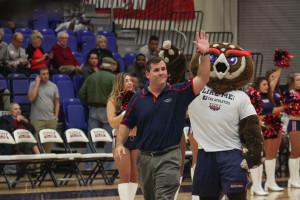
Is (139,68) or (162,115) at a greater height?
(162,115)

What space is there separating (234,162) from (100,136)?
5.68 metres

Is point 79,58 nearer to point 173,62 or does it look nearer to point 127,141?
point 173,62

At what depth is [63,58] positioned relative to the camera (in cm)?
1148

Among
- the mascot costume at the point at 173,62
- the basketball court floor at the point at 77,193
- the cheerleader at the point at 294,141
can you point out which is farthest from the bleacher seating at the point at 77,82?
the mascot costume at the point at 173,62

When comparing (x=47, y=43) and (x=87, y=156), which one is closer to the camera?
(x=87, y=156)

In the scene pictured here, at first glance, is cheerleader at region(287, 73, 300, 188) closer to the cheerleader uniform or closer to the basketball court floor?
the cheerleader uniform

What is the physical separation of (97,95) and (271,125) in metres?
3.55

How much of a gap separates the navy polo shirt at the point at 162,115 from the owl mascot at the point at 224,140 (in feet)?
0.53

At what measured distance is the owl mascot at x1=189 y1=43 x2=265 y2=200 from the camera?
4.16 meters

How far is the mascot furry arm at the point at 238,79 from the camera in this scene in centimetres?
418

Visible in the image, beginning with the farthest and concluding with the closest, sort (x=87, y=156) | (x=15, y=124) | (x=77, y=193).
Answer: (x=15, y=124), (x=87, y=156), (x=77, y=193)

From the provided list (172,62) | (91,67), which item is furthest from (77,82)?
(172,62)

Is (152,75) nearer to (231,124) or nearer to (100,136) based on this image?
(231,124)

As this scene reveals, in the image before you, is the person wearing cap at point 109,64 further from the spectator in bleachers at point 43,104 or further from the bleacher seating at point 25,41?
the bleacher seating at point 25,41
